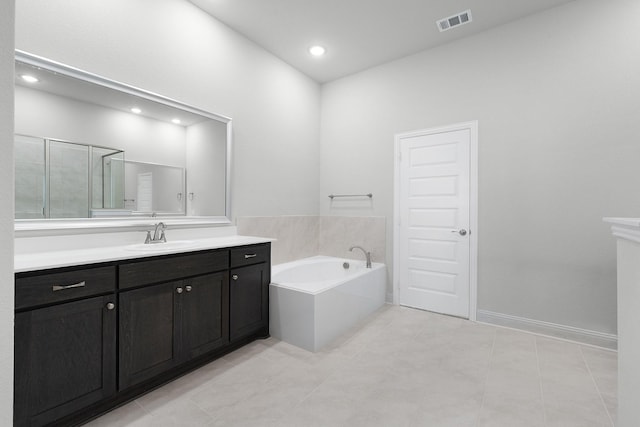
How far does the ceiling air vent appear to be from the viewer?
2.71 metres

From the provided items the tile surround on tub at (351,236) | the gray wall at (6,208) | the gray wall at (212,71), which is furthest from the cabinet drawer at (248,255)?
the tile surround on tub at (351,236)

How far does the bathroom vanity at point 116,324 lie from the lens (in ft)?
4.33

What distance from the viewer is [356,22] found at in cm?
284

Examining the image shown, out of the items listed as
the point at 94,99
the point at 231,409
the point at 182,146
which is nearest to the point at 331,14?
the point at 182,146

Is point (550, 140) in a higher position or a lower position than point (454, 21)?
lower

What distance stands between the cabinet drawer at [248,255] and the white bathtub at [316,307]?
28 cm

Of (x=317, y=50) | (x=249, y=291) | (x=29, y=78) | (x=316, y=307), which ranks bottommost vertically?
(x=316, y=307)

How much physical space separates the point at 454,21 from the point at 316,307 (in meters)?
2.98

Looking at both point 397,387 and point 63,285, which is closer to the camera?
point 63,285

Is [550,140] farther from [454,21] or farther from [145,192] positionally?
[145,192]

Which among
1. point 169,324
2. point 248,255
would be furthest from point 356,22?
point 169,324

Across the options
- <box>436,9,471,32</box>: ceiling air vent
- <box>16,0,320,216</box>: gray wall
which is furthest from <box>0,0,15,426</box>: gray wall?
<box>436,9,471,32</box>: ceiling air vent

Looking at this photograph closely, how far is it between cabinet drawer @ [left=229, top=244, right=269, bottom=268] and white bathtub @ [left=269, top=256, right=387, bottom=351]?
283 mm

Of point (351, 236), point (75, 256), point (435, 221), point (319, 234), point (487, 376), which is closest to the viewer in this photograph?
point (75, 256)
